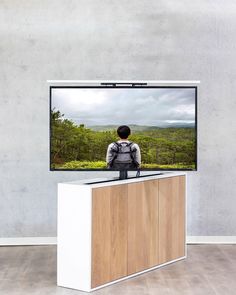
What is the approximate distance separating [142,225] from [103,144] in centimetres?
148

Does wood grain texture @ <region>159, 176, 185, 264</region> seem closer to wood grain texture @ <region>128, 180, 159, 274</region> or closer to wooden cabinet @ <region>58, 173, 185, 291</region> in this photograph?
wooden cabinet @ <region>58, 173, 185, 291</region>

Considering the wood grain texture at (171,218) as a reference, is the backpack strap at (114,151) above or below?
above

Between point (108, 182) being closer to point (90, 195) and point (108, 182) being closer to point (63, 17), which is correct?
point (90, 195)

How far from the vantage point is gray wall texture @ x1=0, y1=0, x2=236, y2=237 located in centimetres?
661

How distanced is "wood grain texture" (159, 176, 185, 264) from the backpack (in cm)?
38

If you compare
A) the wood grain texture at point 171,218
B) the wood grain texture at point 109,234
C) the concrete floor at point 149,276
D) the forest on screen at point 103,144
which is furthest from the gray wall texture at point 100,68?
the wood grain texture at point 109,234

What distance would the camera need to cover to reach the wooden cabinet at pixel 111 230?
4.66 meters

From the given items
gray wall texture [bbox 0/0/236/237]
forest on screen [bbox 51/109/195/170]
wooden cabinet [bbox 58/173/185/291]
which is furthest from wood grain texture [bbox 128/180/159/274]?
gray wall texture [bbox 0/0/236/237]

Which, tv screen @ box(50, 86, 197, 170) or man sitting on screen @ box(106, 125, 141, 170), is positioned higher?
tv screen @ box(50, 86, 197, 170)

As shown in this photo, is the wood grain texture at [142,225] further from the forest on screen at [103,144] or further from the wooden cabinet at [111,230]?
the forest on screen at [103,144]

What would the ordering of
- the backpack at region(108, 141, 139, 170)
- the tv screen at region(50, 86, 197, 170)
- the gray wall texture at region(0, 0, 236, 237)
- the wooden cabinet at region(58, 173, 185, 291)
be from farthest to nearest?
the gray wall texture at region(0, 0, 236, 237)
the tv screen at region(50, 86, 197, 170)
the backpack at region(108, 141, 139, 170)
the wooden cabinet at region(58, 173, 185, 291)

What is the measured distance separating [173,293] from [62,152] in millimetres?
2481

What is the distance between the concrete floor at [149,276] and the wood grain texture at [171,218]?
0.45 ft

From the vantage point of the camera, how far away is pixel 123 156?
585cm
